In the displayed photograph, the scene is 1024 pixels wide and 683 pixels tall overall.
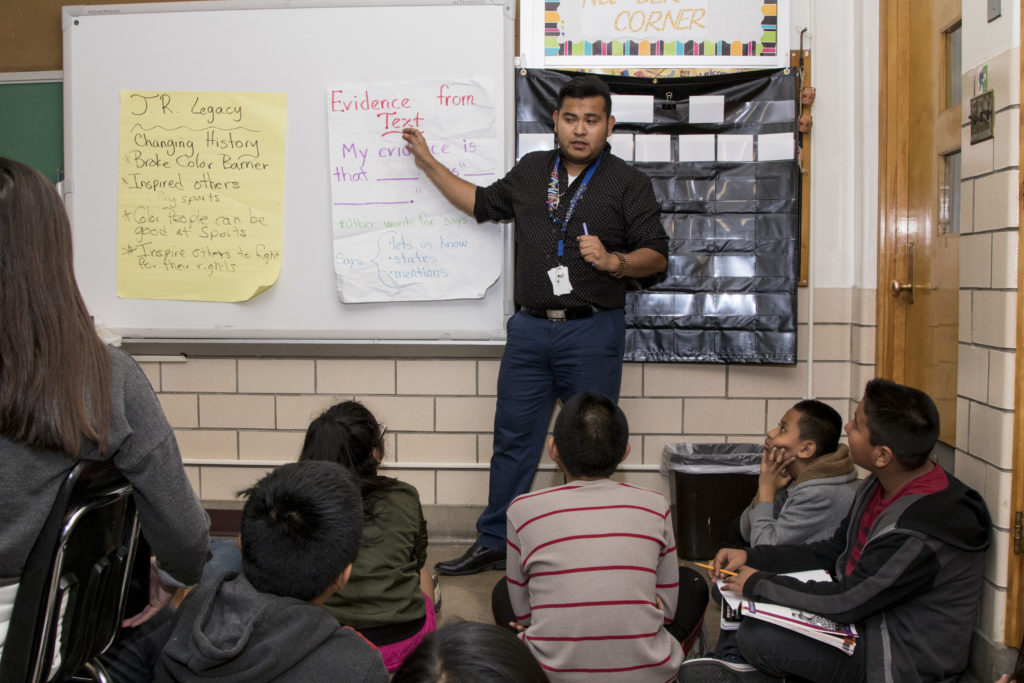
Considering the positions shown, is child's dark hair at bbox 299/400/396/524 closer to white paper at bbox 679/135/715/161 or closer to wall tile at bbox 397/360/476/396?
wall tile at bbox 397/360/476/396

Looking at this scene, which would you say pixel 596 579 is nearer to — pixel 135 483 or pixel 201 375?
pixel 135 483

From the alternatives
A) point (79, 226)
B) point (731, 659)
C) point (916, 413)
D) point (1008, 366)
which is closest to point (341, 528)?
point (731, 659)

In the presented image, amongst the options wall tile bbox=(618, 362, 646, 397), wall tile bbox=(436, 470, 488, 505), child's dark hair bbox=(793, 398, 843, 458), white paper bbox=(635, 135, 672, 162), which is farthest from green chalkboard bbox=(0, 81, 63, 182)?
child's dark hair bbox=(793, 398, 843, 458)

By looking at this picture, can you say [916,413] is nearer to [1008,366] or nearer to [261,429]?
[1008,366]

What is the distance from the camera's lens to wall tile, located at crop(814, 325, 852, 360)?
127 inches

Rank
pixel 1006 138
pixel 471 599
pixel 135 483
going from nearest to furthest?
pixel 135 483 → pixel 1006 138 → pixel 471 599

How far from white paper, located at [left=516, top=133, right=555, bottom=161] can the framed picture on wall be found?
26cm

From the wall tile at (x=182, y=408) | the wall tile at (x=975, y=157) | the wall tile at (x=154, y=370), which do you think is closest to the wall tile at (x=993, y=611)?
the wall tile at (x=975, y=157)

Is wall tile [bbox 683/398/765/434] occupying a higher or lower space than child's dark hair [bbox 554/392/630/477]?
lower

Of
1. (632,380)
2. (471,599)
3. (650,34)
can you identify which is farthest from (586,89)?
(471,599)

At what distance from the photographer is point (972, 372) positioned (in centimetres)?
226

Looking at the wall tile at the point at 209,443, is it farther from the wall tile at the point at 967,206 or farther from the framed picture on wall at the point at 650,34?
the wall tile at the point at 967,206

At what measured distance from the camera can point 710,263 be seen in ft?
10.4

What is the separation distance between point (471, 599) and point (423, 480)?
0.67 m
